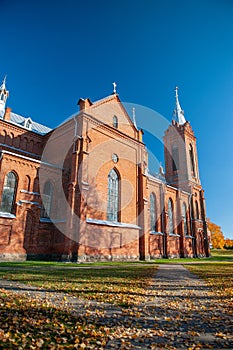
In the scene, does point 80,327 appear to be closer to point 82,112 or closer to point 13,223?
point 13,223

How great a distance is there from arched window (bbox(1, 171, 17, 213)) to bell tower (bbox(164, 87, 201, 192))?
2805 centimetres

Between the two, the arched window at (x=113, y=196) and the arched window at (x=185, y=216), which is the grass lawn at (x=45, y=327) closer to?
the arched window at (x=113, y=196)

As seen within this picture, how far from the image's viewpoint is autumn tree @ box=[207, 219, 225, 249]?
56769 millimetres

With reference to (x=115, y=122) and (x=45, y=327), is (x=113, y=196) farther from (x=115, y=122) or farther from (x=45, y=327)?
(x=45, y=327)

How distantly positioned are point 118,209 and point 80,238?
5.73 meters

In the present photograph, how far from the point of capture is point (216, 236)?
57969 millimetres

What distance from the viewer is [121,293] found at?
571 centimetres

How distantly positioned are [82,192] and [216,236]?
168 ft

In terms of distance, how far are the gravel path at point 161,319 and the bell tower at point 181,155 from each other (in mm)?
34181

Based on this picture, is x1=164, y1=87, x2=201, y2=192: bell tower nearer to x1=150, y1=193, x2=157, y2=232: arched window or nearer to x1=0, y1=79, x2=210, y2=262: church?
x1=0, y1=79, x2=210, y2=262: church

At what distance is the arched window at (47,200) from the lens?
18433mm

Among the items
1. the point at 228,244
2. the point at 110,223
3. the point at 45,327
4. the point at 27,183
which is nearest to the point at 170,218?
the point at 110,223

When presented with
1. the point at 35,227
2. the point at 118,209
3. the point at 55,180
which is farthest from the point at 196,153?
the point at 35,227

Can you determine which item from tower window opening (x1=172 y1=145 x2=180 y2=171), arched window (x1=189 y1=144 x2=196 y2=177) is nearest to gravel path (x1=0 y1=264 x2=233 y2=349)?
tower window opening (x1=172 y1=145 x2=180 y2=171)
